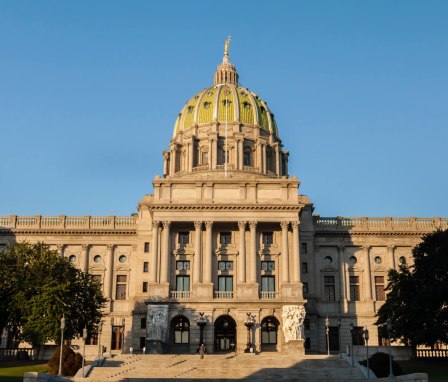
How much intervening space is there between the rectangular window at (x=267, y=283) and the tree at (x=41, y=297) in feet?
65.6

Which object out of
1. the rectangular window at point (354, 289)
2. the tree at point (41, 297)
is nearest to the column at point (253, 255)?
the rectangular window at point (354, 289)

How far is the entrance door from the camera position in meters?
71.9

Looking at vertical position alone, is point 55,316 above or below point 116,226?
below

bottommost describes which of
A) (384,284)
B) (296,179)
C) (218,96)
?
(384,284)

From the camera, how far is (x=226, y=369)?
50.7 meters

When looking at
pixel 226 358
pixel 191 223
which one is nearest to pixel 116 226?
pixel 191 223

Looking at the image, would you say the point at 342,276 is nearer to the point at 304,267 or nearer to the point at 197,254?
the point at 304,267

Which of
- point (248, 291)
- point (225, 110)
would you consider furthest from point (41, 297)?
point (225, 110)

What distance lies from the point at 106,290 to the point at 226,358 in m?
30.1

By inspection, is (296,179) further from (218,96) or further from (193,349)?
(218,96)

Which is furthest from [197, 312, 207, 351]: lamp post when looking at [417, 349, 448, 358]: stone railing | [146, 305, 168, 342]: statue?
[417, 349, 448, 358]: stone railing

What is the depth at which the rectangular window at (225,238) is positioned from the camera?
75188 millimetres

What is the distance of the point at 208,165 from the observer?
10012 centimetres

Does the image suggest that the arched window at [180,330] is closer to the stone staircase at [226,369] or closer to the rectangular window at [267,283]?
the rectangular window at [267,283]
